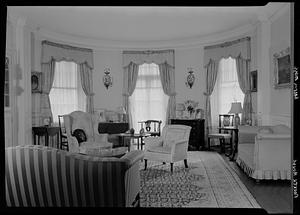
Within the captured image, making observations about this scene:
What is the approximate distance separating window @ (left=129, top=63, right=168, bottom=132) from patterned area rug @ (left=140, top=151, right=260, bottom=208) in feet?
9.78

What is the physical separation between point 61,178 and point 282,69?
4.35 meters

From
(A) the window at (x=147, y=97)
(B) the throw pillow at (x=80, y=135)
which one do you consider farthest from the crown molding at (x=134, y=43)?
(B) the throw pillow at (x=80, y=135)

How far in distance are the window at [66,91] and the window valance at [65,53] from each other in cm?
17

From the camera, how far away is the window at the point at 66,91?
25.2 ft

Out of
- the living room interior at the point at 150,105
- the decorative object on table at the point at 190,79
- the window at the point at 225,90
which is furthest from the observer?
the decorative object on table at the point at 190,79

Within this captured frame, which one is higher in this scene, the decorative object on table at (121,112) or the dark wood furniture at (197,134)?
the decorative object on table at (121,112)

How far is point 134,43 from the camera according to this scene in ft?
28.1

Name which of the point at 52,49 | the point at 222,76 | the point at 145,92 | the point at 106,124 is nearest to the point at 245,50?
the point at 222,76

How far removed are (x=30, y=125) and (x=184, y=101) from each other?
13.1 feet

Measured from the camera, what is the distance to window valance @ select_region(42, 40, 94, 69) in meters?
7.35

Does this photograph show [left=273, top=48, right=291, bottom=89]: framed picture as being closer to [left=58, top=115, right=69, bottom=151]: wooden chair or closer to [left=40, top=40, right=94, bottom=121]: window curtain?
[left=58, top=115, right=69, bottom=151]: wooden chair

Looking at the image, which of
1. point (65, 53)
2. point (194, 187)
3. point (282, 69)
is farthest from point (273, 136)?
point (65, 53)

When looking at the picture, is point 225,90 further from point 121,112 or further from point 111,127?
point 111,127

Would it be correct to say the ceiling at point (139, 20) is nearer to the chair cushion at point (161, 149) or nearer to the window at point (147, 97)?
the window at point (147, 97)
